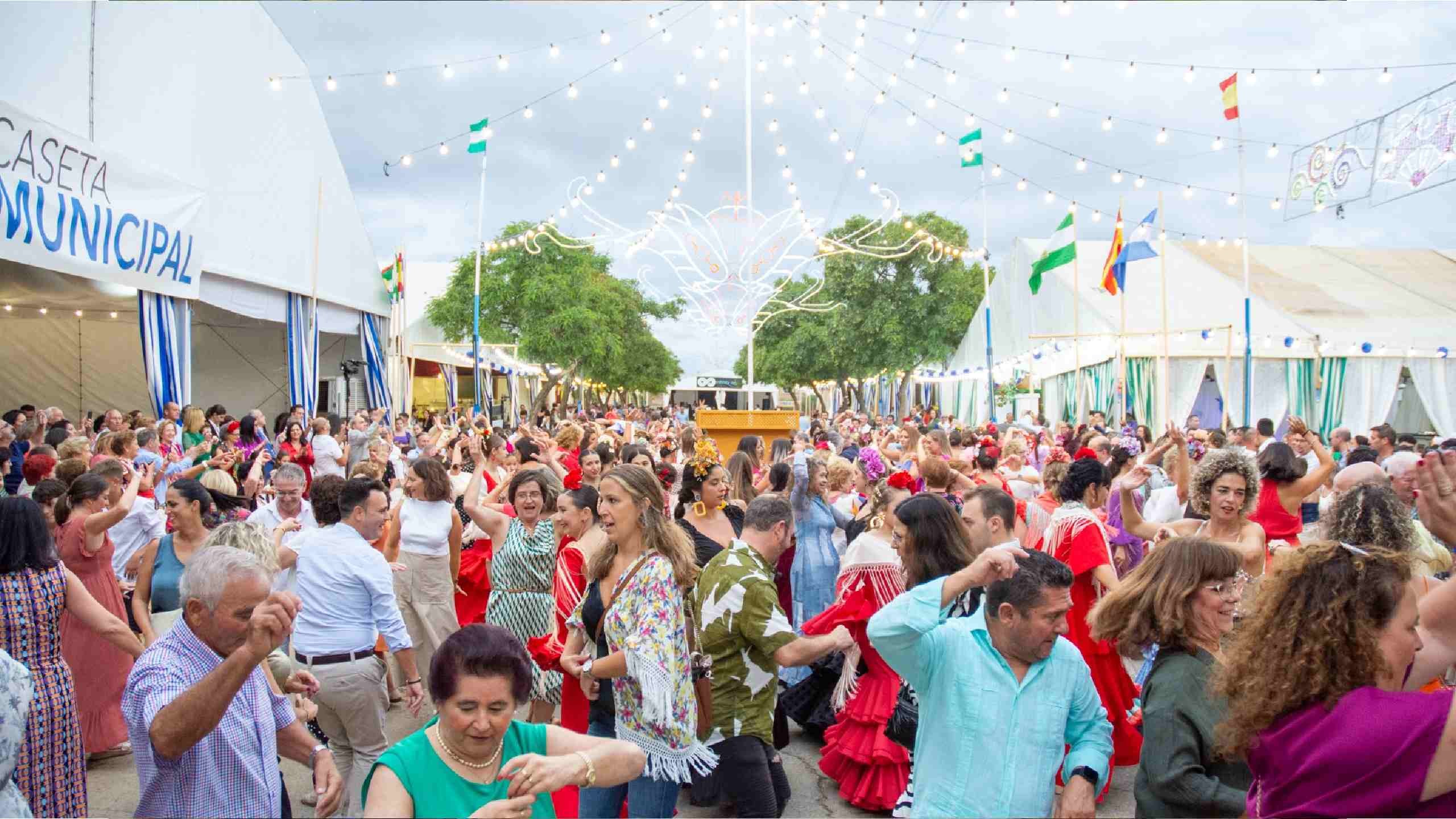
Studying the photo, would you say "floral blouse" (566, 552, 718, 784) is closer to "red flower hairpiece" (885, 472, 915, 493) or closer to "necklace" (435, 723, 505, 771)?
"necklace" (435, 723, 505, 771)

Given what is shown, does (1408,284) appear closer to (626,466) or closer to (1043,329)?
(1043,329)

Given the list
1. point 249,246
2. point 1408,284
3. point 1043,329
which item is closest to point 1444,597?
point 249,246

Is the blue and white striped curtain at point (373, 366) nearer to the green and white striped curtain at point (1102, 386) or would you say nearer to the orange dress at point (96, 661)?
the orange dress at point (96, 661)

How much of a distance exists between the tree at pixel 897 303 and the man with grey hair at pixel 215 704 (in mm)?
31215

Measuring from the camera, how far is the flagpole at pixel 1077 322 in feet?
60.8

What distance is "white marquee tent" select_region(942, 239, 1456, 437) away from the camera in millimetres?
19812

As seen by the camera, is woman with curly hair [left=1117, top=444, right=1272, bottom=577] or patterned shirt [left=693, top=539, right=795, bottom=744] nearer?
patterned shirt [left=693, top=539, right=795, bottom=744]

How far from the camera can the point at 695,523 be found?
570 cm

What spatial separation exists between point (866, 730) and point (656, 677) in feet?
5.79

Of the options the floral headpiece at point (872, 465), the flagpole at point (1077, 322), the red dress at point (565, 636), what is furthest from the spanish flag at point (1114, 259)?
the red dress at point (565, 636)

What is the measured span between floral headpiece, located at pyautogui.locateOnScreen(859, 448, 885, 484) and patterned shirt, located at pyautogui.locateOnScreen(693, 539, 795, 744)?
4.42 metres

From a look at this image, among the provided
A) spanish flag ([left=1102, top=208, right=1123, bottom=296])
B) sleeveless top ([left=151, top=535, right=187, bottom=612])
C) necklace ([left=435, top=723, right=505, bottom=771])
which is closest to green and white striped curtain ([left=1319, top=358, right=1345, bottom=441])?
spanish flag ([left=1102, top=208, right=1123, bottom=296])

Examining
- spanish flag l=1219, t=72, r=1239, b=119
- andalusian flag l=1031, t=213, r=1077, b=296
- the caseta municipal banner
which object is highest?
spanish flag l=1219, t=72, r=1239, b=119

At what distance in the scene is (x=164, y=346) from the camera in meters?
11.8
